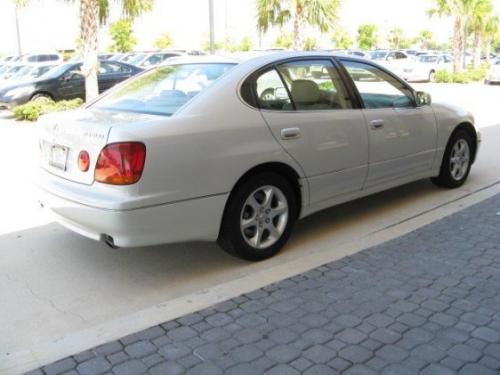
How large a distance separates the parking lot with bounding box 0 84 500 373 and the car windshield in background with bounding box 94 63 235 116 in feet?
3.08

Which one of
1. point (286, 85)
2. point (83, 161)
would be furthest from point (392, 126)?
point (83, 161)

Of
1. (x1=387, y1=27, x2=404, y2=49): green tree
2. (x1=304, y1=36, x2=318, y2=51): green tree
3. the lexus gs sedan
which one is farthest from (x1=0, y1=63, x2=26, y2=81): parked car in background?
(x1=387, y1=27, x2=404, y2=49): green tree

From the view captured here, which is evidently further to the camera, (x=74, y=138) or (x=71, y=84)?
(x=71, y=84)

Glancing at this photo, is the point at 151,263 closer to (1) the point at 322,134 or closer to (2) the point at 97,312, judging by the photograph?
(2) the point at 97,312

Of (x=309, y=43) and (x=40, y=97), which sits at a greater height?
(x=309, y=43)

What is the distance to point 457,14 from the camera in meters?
29.3

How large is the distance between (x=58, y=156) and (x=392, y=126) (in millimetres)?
Result: 2968

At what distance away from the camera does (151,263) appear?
4.47 meters

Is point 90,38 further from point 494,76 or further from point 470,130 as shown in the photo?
point 494,76

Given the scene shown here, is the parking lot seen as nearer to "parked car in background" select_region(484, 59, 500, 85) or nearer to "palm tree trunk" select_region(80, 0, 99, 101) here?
"palm tree trunk" select_region(80, 0, 99, 101)

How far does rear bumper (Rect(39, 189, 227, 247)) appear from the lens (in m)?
3.70

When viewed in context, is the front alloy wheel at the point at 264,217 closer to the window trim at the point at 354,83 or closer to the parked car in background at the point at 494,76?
the window trim at the point at 354,83

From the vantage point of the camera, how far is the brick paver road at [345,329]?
2959 mm

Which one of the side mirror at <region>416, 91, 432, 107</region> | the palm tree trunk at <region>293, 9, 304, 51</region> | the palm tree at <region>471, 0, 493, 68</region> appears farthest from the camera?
the palm tree at <region>471, 0, 493, 68</region>
